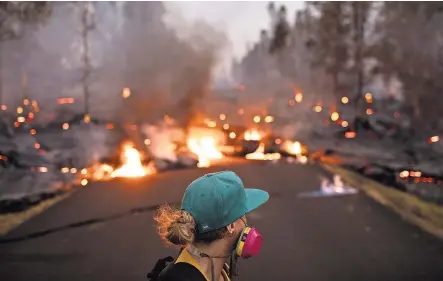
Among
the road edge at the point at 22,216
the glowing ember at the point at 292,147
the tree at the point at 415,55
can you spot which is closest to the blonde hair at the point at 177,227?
the road edge at the point at 22,216

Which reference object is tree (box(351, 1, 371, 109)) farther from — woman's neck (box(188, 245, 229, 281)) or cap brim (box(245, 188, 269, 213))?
woman's neck (box(188, 245, 229, 281))

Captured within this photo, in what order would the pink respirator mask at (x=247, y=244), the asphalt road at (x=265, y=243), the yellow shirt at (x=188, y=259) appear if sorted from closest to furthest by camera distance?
the yellow shirt at (x=188, y=259), the pink respirator mask at (x=247, y=244), the asphalt road at (x=265, y=243)

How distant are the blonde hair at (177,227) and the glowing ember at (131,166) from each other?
17.8 ft

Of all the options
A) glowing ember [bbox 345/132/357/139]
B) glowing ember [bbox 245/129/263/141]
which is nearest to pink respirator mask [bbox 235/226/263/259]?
glowing ember [bbox 245/129/263/141]

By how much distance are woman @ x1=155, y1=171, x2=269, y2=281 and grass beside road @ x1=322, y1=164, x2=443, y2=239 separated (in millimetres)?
4660

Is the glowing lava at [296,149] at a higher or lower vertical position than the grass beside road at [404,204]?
higher

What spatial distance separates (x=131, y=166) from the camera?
746cm

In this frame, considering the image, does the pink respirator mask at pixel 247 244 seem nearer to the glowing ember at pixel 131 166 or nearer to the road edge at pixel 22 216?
the road edge at pixel 22 216

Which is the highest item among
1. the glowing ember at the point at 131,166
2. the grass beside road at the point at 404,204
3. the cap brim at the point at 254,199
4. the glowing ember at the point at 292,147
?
the cap brim at the point at 254,199

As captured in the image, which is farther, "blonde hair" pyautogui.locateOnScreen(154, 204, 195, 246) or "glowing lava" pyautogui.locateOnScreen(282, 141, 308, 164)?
"glowing lava" pyautogui.locateOnScreen(282, 141, 308, 164)

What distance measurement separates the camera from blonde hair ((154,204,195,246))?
5.22ft

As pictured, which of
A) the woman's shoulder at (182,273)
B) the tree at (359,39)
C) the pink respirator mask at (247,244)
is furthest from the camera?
the tree at (359,39)

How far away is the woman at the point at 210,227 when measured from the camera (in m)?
1.56

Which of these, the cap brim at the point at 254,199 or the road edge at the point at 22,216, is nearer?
the cap brim at the point at 254,199
